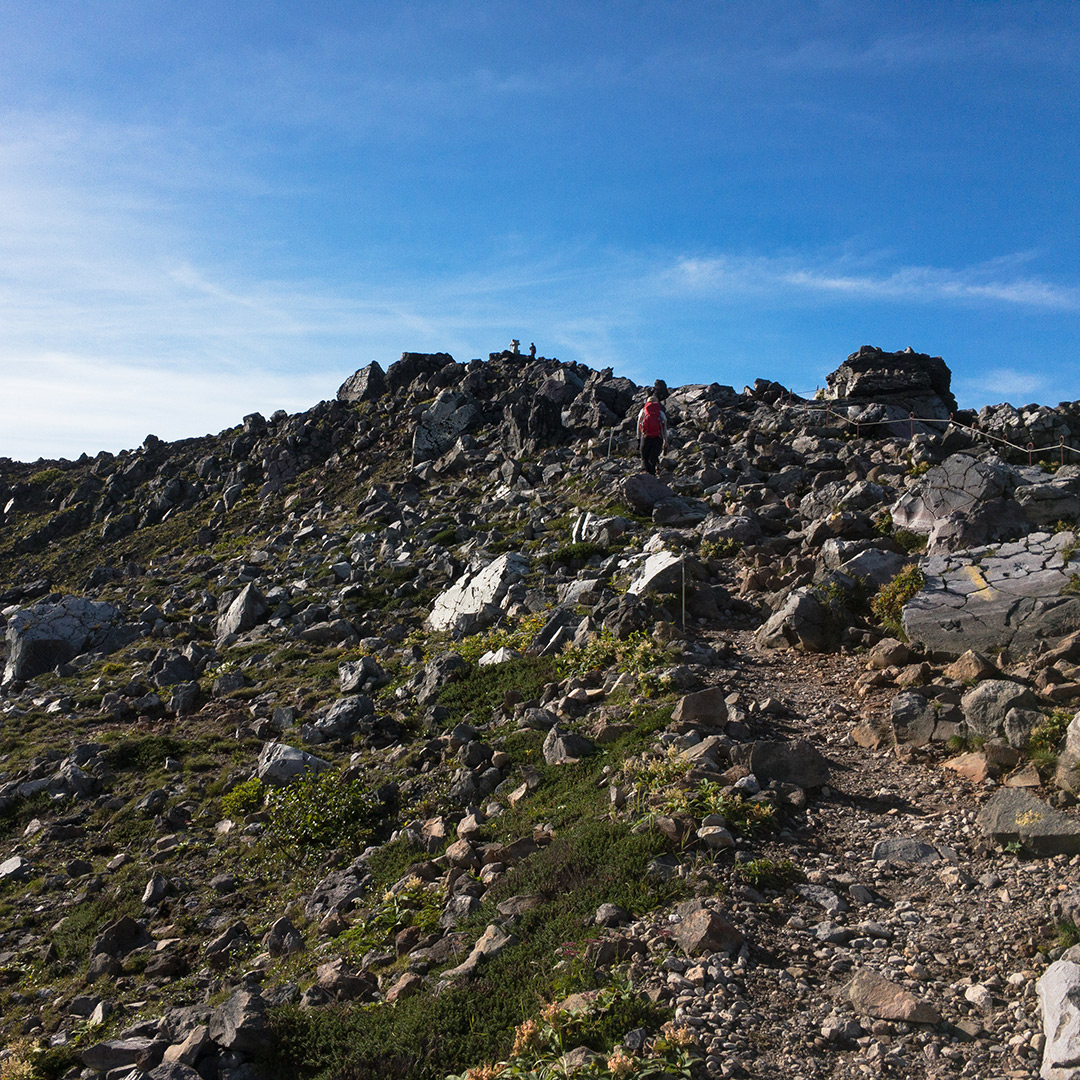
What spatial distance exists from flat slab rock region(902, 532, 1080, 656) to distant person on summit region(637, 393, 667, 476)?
1201cm

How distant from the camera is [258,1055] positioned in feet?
22.6

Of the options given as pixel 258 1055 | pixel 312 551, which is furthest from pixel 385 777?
pixel 312 551

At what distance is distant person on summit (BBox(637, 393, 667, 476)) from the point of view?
945 inches

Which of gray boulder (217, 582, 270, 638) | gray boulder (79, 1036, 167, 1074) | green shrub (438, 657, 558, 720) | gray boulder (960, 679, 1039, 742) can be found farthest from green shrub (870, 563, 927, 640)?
gray boulder (217, 582, 270, 638)

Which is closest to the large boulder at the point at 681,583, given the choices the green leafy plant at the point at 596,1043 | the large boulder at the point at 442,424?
the green leafy plant at the point at 596,1043

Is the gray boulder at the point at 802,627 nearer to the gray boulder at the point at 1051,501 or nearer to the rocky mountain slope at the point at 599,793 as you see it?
the rocky mountain slope at the point at 599,793

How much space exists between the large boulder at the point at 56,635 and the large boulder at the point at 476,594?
12018 mm

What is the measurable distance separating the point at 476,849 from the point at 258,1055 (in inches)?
146

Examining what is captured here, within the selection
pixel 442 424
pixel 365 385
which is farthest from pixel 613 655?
pixel 365 385

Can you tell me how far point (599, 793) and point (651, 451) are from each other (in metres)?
15.8

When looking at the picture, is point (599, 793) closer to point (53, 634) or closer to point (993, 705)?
point (993, 705)

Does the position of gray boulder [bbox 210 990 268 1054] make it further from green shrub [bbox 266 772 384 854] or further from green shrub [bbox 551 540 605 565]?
green shrub [bbox 551 540 605 565]

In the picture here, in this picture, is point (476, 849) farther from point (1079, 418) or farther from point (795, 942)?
point (1079, 418)

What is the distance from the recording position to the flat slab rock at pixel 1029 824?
24.7 ft
